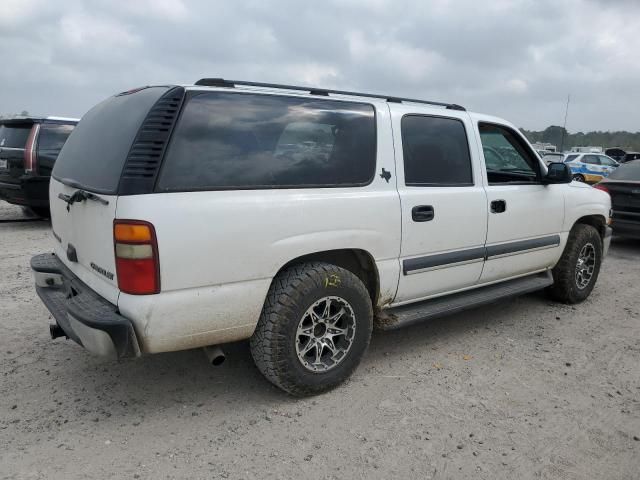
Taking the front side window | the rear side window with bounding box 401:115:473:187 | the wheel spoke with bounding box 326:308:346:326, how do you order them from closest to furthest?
1. the wheel spoke with bounding box 326:308:346:326
2. the rear side window with bounding box 401:115:473:187
3. the front side window

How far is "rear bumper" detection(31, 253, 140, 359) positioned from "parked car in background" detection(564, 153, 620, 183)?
18.8 metres

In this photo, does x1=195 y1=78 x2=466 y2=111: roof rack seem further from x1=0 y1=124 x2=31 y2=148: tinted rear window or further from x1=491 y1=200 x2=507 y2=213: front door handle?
x1=0 y1=124 x2=31 y2=148: tinted rear window

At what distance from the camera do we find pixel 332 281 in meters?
3.00

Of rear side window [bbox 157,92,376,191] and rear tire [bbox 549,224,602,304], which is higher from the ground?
rear side window [bbox 157,92,376,191]

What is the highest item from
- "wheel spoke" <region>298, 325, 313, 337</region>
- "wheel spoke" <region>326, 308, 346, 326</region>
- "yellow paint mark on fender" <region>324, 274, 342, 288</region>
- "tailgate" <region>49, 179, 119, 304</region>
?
"tailgate" <region>49, 179, 119, 304</region>

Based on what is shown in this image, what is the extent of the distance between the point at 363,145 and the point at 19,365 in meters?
2.72

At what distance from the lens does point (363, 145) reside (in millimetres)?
3246

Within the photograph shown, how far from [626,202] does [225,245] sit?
7.18 metres

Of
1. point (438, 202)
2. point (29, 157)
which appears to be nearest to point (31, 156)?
point (29, 157)

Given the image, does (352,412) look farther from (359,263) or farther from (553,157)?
(553,157)

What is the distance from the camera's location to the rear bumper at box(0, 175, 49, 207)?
777 cm

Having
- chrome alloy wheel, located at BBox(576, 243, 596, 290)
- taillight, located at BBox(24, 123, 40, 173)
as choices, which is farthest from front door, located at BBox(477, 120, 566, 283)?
taillight, located at BBox(24, 123, 40, 173)

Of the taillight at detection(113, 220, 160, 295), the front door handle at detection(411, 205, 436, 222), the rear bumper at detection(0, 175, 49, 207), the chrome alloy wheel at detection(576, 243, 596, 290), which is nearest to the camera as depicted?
the taillight at detection(113, 220, 160, 295)

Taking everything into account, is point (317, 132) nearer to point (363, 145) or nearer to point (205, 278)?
point (363, 145)
